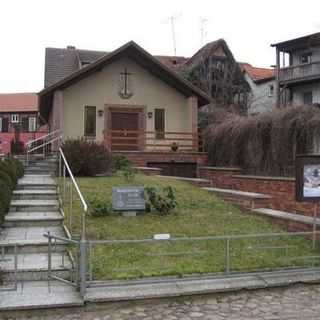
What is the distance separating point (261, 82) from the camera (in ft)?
140

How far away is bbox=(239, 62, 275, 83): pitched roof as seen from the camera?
42.7 meters

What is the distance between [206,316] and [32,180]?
8775 mm

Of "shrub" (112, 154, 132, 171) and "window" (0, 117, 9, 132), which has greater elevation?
"window" (0, 117, 9, 132)

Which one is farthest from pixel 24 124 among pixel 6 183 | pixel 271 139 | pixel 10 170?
pixel 6 183

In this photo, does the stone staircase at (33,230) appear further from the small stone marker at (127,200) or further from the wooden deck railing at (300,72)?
the wooden deck railing at (300,72)

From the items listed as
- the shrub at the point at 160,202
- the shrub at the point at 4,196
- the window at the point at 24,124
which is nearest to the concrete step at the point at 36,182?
the shrub at the point at 4,196

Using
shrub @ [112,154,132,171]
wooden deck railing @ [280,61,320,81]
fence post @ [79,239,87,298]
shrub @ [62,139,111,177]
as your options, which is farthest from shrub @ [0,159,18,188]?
wooden deck railing @ [280,61,320,81]

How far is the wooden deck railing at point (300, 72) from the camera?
3515 centimetres

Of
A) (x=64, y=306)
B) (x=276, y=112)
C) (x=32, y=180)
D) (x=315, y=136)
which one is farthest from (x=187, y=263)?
(x=276, y=112)

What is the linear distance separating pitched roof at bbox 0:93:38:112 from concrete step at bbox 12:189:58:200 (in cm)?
5601

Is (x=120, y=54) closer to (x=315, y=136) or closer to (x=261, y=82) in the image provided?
(x=315, y=136)

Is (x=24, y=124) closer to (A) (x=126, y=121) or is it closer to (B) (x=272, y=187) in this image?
(A) (x=126, y=121)

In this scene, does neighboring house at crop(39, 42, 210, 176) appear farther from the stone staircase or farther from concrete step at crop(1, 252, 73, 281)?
concrete step at crop(1, 252, 73, 281)

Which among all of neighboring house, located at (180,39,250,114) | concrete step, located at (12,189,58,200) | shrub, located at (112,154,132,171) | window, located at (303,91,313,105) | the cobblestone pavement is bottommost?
the cobblestone pavement
